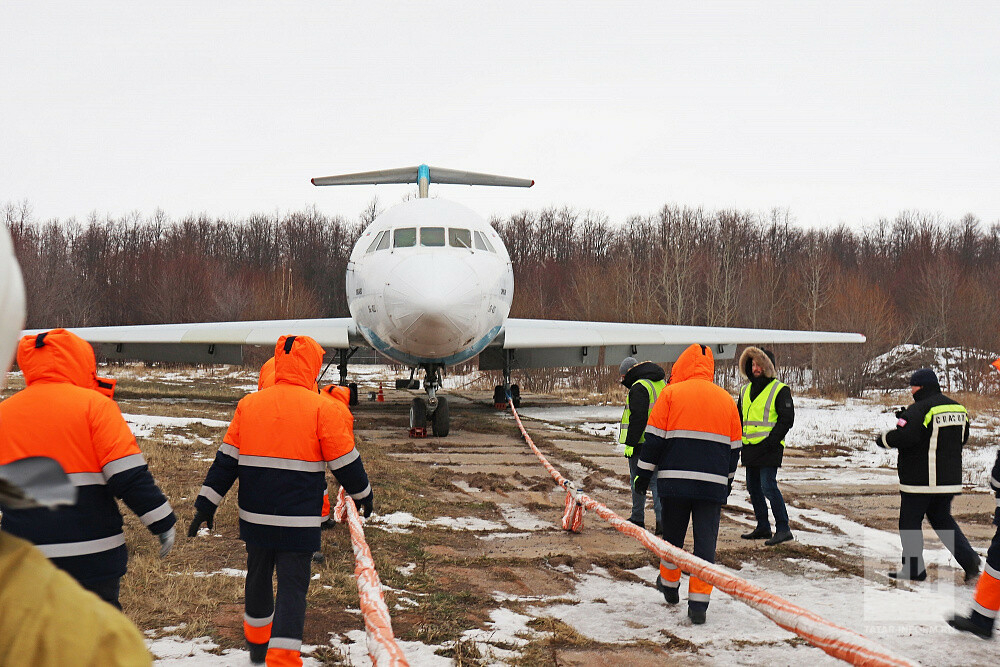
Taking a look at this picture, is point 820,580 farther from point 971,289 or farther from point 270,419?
point 971,289

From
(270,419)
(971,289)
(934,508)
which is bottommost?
(934,508)

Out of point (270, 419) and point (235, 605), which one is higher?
point (270, 419)

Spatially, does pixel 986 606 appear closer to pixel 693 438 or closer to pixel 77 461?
pixel 693 438

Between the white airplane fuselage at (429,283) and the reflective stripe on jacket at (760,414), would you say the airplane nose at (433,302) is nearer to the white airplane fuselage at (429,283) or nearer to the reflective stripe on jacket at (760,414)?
the white airplane fuselage at (429,283)

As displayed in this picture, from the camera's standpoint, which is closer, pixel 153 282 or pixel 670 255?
pixel 670 255

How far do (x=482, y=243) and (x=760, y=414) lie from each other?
20.8 ft

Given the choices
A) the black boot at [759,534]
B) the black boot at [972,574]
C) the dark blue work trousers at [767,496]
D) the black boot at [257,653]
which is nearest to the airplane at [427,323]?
the dark blue work trousers at [767,496]

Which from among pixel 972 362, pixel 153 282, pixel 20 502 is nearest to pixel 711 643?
pixel 20 502

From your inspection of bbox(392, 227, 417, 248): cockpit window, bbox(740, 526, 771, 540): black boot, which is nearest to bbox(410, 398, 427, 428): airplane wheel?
bbox(392, 227, 417, 248): cockpit window

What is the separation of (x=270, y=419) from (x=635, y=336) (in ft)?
41.9

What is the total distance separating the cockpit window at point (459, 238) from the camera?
36.7 feet

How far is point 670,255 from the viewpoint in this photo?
42.2 meters

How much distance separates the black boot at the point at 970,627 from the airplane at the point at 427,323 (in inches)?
277

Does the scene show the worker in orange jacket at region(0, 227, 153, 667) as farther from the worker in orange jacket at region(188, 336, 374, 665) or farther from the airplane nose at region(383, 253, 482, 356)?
the airplane nose at region(383, 253, 482, 356)
